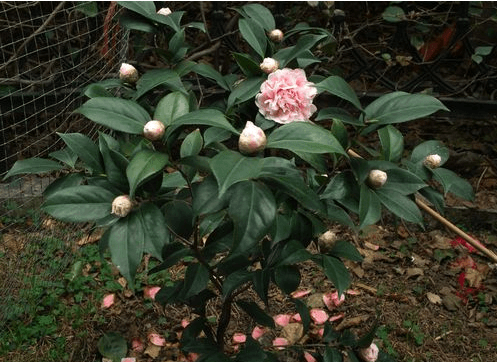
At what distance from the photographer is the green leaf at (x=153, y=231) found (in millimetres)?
1066

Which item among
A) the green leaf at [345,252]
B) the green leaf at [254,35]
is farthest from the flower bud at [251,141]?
the green leaf at [345,252]

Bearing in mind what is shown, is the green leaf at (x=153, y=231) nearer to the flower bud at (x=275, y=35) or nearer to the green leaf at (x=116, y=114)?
the green leaf at (x=116, y=114)

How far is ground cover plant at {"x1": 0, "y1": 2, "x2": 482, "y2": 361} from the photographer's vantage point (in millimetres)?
1006

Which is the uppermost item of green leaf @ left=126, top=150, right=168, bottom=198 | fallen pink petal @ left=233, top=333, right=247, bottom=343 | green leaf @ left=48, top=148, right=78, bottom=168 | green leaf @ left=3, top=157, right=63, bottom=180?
green leaf @ left=126, top=150, right=168, bottom=198

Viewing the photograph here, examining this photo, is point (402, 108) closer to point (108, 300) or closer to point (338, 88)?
point (338, 88)

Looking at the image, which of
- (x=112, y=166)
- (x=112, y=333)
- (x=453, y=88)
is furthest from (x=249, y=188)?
(x=453, y=88)

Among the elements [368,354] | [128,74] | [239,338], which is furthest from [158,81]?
[239,338]

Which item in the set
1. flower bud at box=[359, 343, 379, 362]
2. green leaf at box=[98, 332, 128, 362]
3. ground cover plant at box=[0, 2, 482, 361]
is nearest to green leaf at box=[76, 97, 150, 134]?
ground cover plant at box=[0, 2, 482, 361]

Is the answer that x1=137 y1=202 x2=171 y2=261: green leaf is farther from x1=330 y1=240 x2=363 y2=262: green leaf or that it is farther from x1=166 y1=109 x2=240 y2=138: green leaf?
x1=330 y1=240 x2=363 y2=262: green leaf

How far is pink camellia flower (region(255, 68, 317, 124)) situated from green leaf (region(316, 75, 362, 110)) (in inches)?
1.1

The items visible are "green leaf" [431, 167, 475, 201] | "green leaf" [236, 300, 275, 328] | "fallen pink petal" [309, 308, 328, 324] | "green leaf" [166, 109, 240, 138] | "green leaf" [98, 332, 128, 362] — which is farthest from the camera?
"fallen pink petal" [309, 308, 328, 324]

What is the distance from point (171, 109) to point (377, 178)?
15.9 inches

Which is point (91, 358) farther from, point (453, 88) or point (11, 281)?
point (453, 88)

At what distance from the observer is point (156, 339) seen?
211 centimetres
